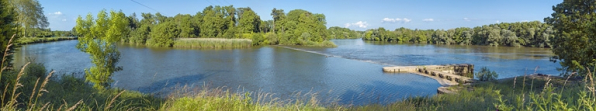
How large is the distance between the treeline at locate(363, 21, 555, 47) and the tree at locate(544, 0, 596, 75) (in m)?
38.3

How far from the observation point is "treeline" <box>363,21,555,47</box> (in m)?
55.7

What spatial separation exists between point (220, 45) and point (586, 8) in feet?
122

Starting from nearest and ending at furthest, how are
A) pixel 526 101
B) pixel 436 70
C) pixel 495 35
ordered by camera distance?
pixel 526 101
pixel 436 70
pixel 495 35

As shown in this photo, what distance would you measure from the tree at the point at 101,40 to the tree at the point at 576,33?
44.7ft

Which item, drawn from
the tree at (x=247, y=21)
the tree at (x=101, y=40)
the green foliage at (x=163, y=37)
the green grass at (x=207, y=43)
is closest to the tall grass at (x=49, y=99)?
the tree at (x=101, y=40)

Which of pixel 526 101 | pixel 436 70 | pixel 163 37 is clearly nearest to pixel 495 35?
pixel 436 70

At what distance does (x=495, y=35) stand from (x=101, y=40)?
64212 millimetres

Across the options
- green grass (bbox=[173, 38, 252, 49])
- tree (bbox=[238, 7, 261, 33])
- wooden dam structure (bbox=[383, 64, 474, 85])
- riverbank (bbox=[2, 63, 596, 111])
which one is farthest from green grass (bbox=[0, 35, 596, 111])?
tree (bbox=[238, 7, 261, 33])

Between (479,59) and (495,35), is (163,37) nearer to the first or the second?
(479,59)

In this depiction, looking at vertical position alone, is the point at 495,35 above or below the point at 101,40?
above

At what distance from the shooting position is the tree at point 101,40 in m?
9.80

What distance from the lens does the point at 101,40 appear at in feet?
32.9

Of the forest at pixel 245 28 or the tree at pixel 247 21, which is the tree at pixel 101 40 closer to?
the forest at pixel 245 28

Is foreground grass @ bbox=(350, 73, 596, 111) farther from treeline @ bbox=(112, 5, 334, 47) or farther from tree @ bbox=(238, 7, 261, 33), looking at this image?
tree @ bbox=(238, 7, 261, 33)
